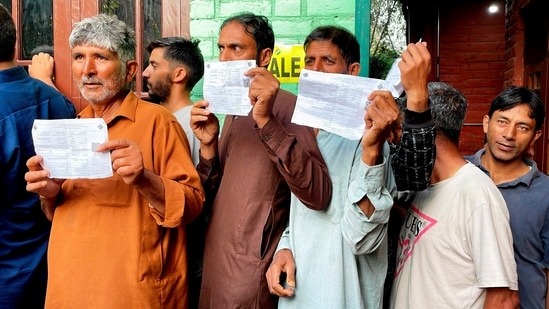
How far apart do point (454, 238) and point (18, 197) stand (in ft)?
5.68

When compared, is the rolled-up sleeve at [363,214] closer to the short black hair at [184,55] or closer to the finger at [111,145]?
the finger at [111,145]

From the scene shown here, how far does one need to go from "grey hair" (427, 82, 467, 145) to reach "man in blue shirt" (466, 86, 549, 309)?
2.09ft

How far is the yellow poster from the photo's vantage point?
2922mm

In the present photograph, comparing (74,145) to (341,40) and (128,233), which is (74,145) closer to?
(128,233)

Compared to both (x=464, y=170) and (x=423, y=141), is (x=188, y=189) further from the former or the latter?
(x=464, y=170)

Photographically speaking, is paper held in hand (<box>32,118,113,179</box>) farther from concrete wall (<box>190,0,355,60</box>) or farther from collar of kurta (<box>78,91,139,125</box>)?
concrete wall (<box>190,0,355,60</box>)

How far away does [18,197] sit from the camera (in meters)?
2.06

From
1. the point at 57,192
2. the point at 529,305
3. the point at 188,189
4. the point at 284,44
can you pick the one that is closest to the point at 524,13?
the point at 284,44

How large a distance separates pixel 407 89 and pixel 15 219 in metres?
1.67

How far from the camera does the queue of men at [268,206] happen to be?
5.28 feet

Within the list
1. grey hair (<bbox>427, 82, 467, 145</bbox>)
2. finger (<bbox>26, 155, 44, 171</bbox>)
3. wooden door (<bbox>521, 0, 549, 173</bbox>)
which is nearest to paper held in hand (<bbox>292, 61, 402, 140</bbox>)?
grey hair (<bbox>427, 82, 467, 145</bbox>)

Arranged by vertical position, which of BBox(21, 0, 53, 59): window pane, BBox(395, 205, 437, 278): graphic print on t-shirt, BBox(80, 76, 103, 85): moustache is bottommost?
BBox(395, 205, 437, 278): graphic print on t-shirt

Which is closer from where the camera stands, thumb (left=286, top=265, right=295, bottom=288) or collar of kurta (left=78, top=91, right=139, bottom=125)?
thumb (left=286, top=265, right=295, bottom=288)

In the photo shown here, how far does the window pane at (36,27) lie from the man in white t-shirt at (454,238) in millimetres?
2430
